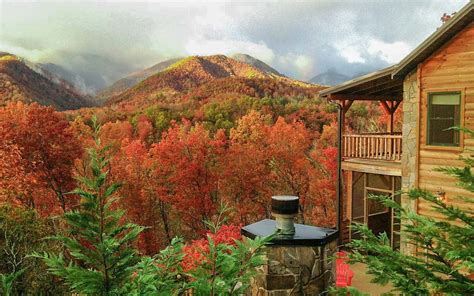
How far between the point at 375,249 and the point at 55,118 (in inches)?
958

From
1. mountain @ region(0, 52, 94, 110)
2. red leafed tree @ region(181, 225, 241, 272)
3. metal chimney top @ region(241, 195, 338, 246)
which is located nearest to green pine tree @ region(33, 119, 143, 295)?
red leafed tree @ region(181, 225, 241, 272)

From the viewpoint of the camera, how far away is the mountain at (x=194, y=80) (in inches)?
3334

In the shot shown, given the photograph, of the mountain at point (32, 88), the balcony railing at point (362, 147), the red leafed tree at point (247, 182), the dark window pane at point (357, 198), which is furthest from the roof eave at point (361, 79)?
the mountain at point (32, 88)

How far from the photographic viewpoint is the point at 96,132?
375 cm

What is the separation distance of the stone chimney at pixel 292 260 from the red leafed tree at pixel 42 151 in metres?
19.6

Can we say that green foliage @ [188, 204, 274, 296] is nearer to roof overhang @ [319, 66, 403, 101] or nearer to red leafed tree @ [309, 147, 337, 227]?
roof overhang @ [319, 66, 403, 101]

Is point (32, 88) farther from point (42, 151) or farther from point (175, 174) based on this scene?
point (175, 174)

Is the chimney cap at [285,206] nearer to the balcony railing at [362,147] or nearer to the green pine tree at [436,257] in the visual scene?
the green pine tree at [436,257]

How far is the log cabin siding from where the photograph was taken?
37.0ft

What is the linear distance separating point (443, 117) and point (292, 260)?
7.66m

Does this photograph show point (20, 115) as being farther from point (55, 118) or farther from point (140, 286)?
point (140, 286)

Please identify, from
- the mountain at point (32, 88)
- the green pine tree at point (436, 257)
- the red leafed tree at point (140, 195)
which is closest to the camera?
the green pine tree at point (436, 257)

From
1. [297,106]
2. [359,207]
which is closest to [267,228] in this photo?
[359,207]

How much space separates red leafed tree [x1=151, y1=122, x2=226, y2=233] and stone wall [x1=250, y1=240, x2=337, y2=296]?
69.3 feet
